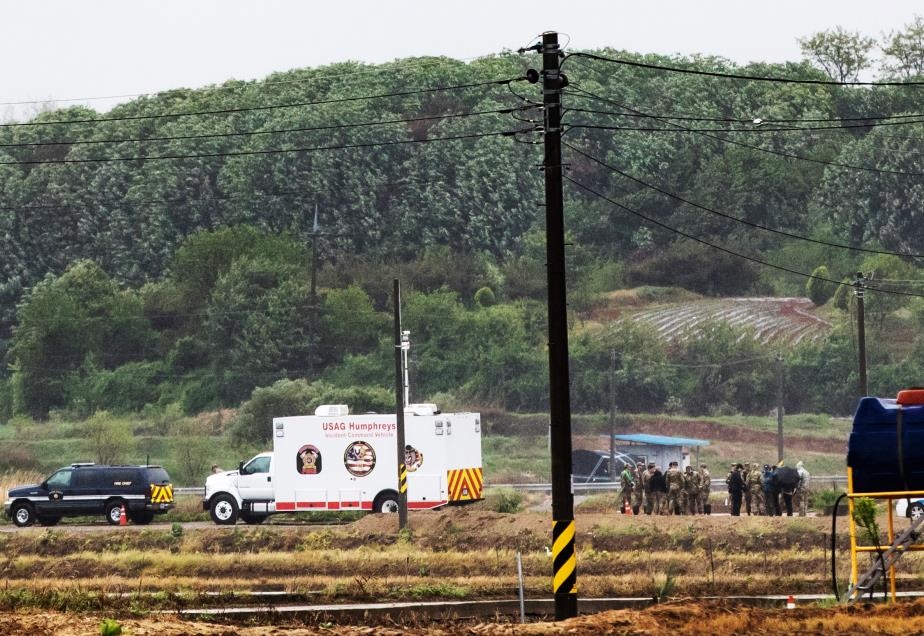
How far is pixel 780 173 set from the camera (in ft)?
380

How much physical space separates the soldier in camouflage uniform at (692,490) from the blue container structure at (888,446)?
2120 cm

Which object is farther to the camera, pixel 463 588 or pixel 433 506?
pixel 433 506

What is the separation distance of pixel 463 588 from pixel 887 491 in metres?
9.80

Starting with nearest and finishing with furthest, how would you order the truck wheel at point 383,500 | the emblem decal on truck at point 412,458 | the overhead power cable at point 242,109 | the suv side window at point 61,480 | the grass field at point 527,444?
1. the emblem decal on truck at point 412,458
2. the truck wheel at point 383,500
3. the suv side window at point 61,480
4. the grass field at point 527,444
5. the overhead power cable at point 242,109

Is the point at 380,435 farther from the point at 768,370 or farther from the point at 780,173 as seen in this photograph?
the point at 780,173

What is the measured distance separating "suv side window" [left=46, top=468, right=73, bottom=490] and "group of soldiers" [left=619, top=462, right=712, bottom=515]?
57.2 feet

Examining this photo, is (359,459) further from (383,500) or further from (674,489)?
(674,489)

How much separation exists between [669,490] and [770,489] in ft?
9.44

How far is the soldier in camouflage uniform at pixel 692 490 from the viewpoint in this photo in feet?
140

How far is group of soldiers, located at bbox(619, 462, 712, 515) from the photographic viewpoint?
42.8m

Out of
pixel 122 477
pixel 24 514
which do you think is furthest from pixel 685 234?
pixel 24 514

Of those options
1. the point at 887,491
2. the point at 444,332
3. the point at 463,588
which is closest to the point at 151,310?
the point at 444,332

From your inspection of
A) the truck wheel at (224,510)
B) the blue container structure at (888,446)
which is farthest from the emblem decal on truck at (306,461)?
the blue container structure at (888,446)

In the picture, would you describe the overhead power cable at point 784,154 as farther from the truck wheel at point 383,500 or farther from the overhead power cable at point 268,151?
the truck wheel at point 383,500
